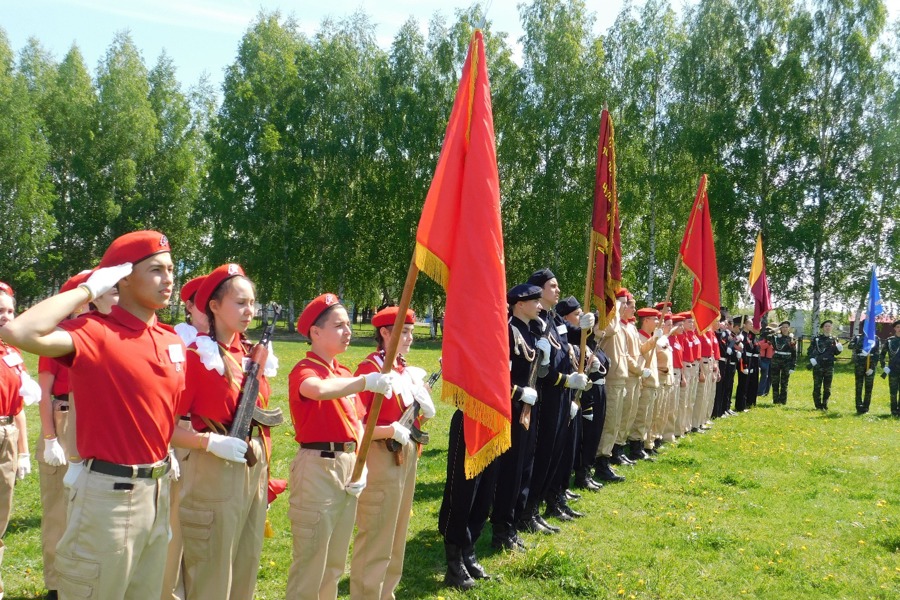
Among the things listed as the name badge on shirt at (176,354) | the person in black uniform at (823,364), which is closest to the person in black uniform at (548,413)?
the name badge on shirt at (176,354)

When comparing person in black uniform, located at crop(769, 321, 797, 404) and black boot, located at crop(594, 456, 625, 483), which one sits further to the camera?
person in black uniform, located at crop(769, 321, 797, 404)

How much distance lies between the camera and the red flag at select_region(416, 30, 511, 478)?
4727 mm

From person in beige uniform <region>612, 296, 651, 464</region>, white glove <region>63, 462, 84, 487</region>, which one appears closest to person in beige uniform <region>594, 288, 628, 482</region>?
person in beige uniform <region>612, 296, 651, 464</region>

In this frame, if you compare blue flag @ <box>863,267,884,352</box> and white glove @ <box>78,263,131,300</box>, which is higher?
blue flag @ <box>863,267,884,352</box>

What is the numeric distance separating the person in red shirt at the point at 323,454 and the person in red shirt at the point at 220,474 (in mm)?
232

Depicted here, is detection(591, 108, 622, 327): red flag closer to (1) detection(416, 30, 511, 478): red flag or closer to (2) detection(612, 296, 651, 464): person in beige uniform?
(2) detection(612, 296, 651, 464): person in beige uniform

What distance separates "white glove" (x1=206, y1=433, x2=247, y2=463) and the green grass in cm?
212

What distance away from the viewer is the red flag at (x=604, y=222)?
854 cm

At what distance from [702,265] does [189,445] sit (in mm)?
10736

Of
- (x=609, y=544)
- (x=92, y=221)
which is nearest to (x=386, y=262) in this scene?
(x=92, y=221)

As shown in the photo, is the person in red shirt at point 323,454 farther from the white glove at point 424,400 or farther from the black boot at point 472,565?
the black boot at point 472,565

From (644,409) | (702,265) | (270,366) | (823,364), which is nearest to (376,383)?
(270,366)

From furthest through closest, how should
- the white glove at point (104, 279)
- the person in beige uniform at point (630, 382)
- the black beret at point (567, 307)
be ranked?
the person in beige uniform at point (630, 382) → the black beret at point (567, 307) → the white glove at point (104, 279)

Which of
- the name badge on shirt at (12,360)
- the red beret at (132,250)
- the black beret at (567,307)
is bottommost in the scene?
the name badge on shirt at (12,360)
